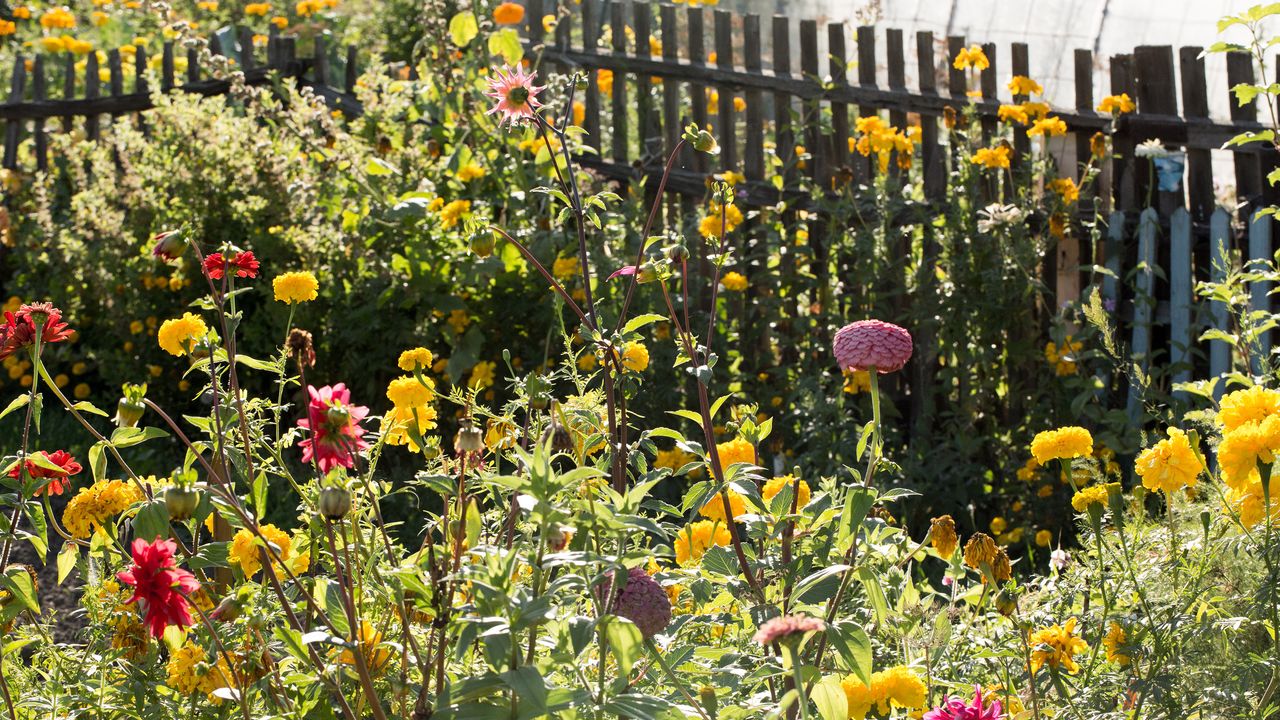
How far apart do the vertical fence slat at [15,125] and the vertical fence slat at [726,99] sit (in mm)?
3717

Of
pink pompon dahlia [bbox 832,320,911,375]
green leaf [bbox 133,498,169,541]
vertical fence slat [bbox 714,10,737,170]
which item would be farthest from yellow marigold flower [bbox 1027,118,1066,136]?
green leaf [bbox 133,498,169,541]

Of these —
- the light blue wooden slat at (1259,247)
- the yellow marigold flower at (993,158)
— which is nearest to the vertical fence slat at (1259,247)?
the light blue wooden slat at (1259,247)

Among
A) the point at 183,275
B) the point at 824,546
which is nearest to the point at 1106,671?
the point at 824,546

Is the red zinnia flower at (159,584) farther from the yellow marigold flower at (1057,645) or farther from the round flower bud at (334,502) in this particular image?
the yellow marigold flower at (1057,645)

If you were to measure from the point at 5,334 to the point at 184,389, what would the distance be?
3.36 m

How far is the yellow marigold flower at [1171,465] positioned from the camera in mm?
1939

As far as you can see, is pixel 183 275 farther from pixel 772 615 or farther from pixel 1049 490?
pixel 772 615

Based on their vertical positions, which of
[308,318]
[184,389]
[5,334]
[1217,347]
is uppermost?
[5,334]

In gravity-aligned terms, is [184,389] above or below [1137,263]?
below

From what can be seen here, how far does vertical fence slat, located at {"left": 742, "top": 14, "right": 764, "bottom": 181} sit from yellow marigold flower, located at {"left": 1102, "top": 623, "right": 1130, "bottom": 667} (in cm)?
315

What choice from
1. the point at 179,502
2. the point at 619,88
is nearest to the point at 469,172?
the point at 619,88

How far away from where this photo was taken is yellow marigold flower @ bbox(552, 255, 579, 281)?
4.29 meters

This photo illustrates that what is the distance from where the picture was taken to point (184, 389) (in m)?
5.03

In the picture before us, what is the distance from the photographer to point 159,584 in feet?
4.73
